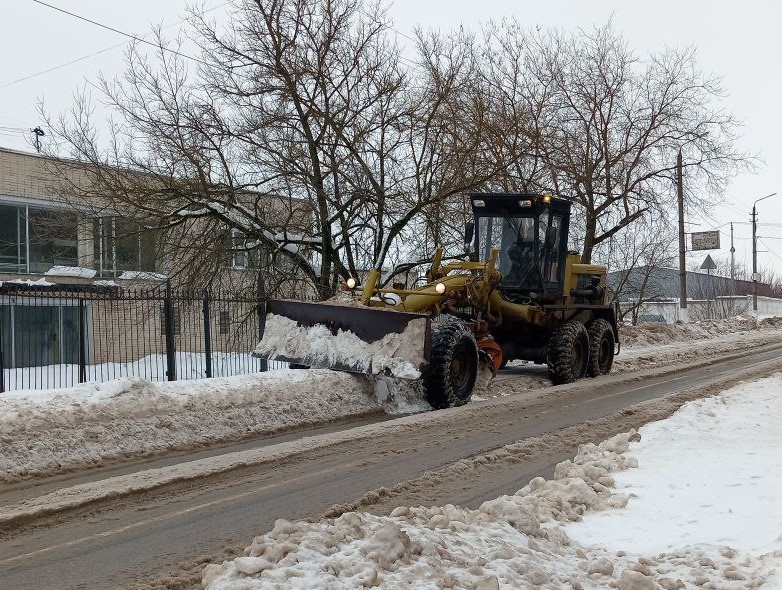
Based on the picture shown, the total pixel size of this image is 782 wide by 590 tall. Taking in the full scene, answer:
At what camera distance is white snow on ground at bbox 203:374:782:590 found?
3.83 metres

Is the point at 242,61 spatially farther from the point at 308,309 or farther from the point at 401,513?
the point at 401,513

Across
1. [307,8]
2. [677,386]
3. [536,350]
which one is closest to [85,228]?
[307,8]

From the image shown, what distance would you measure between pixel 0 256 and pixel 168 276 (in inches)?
408

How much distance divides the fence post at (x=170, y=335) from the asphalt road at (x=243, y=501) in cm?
482

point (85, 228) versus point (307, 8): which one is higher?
point (307, 8)

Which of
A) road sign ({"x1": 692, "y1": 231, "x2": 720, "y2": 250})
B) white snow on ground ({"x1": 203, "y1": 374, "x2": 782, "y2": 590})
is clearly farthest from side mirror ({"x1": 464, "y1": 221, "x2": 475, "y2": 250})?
road sign ({"x1": 692, "y1": 231, "x2": 720, "y2": 250})

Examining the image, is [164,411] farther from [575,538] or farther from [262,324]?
[575,538]

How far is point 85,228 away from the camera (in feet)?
57.1

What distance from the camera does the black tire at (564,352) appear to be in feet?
44.7

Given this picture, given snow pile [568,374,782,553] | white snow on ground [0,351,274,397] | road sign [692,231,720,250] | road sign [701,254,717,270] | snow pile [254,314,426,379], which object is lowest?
snow pile [568,374,782,553]

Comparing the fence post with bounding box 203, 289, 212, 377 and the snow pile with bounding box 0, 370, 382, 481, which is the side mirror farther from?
the fence post with bounding box 203, 289, 212, 377

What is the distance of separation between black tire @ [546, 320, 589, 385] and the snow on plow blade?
4.06 meters

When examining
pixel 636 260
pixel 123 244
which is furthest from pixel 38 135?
pixel 636 260

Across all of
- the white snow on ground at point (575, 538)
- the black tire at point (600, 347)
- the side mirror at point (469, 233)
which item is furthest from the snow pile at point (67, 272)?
the white snow on ground at point (575, 538)
